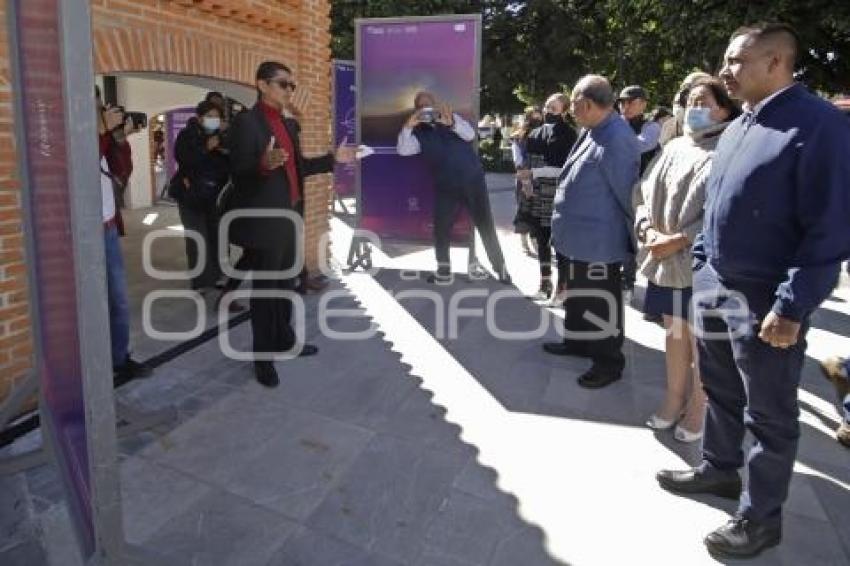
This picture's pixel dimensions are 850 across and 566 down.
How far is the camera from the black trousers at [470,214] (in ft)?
21.9

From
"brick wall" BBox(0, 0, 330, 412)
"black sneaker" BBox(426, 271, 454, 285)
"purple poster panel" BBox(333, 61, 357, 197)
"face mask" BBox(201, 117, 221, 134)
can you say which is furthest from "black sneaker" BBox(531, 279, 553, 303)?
"purple poster panel" BBox(333, 61, 357, 197)

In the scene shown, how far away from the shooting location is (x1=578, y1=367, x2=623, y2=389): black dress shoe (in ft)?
14.2

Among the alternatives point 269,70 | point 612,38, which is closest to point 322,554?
point 269,70

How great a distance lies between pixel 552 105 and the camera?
5941 millimetres

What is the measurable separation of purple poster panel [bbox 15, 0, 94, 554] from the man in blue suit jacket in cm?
298

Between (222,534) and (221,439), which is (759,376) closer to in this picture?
(222,534)

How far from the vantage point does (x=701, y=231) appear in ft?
10.1

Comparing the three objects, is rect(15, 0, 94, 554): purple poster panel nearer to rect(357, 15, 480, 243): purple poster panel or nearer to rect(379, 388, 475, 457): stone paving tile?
rect(379, 388, 475, 457): stone paving tile

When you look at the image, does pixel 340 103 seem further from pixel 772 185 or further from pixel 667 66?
pixel 667 66

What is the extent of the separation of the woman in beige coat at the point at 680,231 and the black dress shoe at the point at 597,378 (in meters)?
0.55

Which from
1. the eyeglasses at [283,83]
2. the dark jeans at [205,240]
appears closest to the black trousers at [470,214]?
the dark jeans at [205,240]

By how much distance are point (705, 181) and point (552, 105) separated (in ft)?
10.1

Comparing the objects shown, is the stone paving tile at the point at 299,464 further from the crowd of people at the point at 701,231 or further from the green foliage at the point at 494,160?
the green foliage at the point at 494,160

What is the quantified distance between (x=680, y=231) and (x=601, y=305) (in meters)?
1.28
